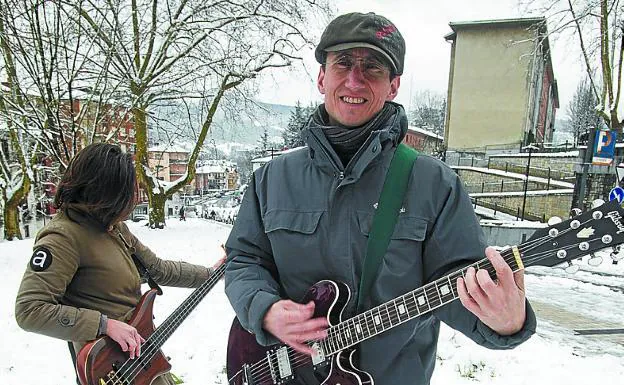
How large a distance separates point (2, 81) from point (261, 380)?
488 inches

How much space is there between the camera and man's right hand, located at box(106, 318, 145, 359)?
2.15 m

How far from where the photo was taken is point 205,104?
13883 mm

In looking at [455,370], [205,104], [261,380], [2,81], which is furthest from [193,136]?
[261,380]

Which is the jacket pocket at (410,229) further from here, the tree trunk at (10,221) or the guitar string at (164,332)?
the tree trunk at (10,221)

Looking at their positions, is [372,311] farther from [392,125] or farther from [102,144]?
[102,144]

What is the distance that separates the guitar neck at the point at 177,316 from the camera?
2.46 metres

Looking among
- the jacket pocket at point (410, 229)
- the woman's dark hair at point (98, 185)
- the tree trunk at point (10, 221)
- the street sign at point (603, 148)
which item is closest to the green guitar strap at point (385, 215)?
the jacket pocket at point (410, 229)

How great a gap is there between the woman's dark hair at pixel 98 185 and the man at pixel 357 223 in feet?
3.41

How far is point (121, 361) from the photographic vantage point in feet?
7.38

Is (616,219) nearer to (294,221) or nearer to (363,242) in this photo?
(363,242)

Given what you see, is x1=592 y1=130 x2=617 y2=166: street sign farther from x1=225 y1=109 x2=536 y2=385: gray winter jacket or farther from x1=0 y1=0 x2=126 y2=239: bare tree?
x1=0 y1=0 x2=126 y2=239: bare tree

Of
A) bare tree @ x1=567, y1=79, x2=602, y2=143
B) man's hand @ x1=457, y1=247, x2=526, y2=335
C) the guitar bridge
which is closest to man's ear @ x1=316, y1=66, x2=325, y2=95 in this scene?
man's hand @ x1=457, y1=247, x2=526, y2=335

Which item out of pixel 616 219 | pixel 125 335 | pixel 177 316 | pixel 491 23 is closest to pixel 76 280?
pixel 125 335

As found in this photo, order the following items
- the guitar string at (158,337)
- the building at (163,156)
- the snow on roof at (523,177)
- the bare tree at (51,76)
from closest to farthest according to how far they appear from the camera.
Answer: the guitar string at (158,337)
the bare tree at (51,76)
the building at (163,156)
the snow on roof at (523,177)
